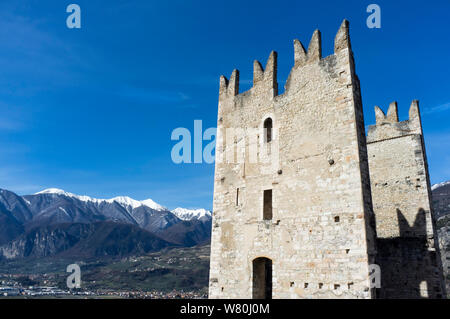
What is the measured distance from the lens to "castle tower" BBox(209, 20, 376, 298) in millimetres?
10953

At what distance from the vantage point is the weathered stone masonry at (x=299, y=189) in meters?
10.9

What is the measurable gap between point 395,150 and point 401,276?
6.25 meters

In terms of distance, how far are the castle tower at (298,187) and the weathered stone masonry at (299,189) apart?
0.04 m

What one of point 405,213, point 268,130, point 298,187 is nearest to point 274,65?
point 268,130

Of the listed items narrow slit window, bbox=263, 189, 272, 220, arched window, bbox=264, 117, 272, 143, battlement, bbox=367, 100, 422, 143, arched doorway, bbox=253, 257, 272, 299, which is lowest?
arched doorway, bbox=253, 257, 272, 299

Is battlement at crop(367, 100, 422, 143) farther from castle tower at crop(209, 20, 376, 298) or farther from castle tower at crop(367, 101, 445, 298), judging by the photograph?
castle tower at crop(209, 20, 376, 298)

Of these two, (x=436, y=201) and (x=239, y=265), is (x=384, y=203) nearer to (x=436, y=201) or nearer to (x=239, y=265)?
(x=239, y=265)

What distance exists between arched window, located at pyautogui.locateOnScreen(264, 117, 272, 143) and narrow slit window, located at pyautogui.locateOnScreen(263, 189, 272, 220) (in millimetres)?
2230

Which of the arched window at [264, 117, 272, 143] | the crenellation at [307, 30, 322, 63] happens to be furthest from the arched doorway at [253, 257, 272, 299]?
the crenellation at [307, 30, 322, 63]

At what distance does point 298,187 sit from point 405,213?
7.67 meters

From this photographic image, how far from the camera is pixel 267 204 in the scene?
14.2 metres
